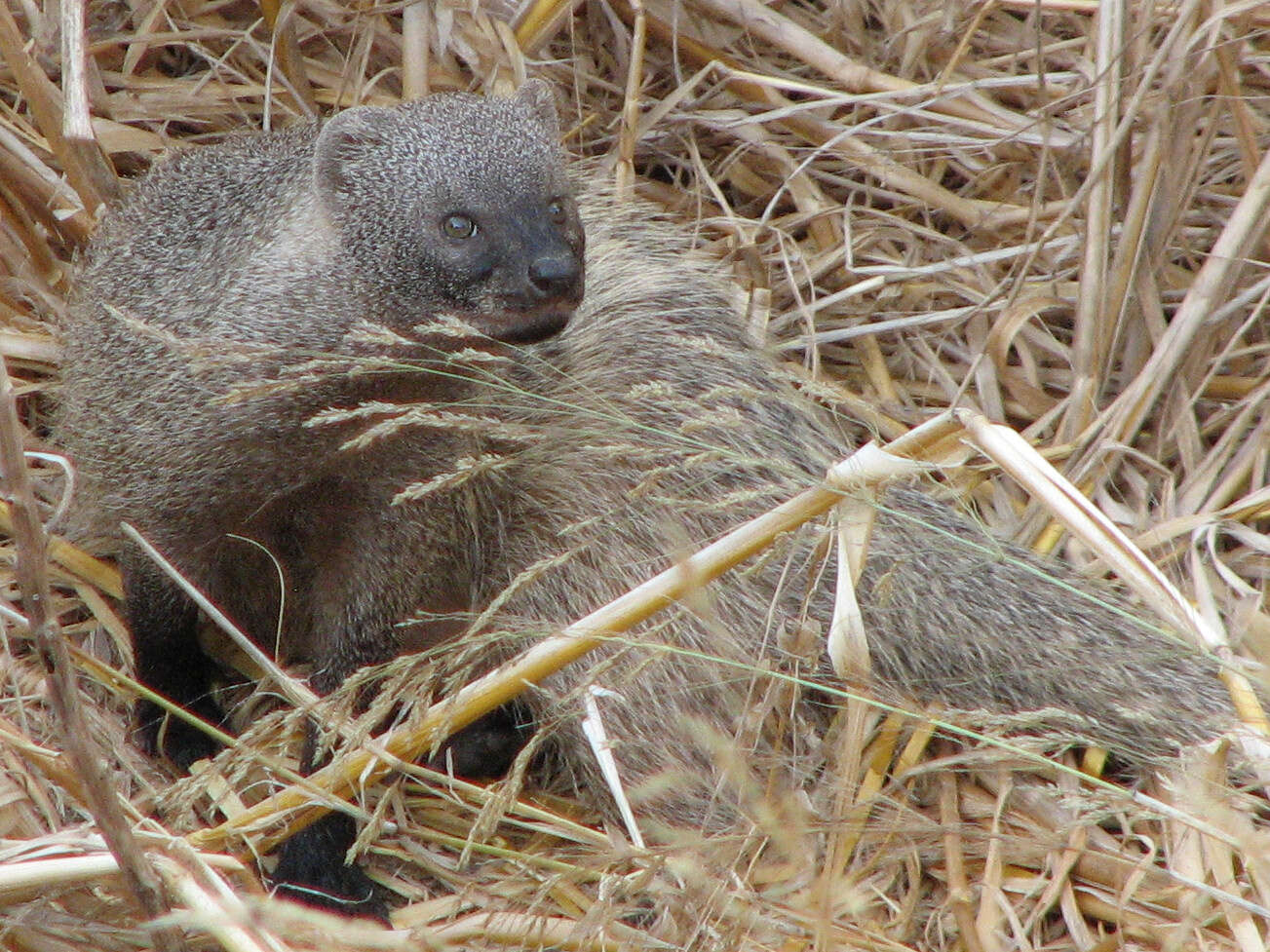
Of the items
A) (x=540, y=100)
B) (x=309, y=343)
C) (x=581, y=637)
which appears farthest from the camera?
(x=540, y=100)

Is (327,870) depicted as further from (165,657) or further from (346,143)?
(346,143)

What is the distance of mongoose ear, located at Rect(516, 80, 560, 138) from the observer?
2.15m

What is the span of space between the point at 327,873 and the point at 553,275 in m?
0.87

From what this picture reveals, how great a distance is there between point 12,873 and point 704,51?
1916 mm

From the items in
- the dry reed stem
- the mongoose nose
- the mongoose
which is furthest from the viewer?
the mongoose

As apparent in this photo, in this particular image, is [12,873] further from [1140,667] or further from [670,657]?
[1140,667]

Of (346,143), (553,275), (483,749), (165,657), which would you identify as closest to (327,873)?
(483,749)

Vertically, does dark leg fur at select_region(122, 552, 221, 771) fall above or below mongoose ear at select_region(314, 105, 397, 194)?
below

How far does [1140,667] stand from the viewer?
2021 mm

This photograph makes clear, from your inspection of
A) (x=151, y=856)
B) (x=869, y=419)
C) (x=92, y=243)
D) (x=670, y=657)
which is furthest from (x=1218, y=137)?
(x=151, y=856)

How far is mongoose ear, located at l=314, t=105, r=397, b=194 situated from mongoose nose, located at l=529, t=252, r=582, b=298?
1.14ft

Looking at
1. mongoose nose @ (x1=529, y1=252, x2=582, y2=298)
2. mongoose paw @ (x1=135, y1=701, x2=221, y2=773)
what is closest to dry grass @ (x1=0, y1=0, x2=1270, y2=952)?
mongoose paw @ (x1=135, y1=701, x2=221, y2=773)

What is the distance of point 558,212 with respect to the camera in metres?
2.00

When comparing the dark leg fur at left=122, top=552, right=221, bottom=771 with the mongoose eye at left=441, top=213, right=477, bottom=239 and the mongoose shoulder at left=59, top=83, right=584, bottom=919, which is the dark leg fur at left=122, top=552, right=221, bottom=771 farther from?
the mongoose eye at left=441, top=213, right=477, bottom=239
